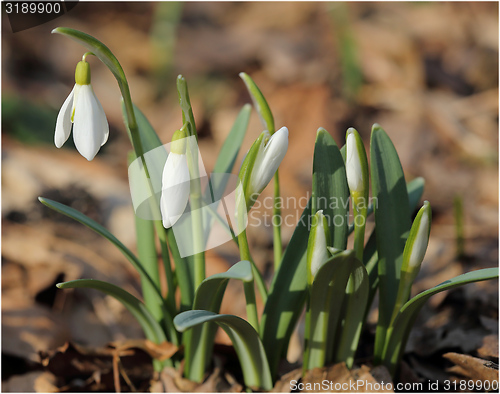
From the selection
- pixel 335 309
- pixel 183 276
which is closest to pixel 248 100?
pixel 183 276

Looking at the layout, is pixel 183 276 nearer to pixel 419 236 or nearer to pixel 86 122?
pixel 86 122

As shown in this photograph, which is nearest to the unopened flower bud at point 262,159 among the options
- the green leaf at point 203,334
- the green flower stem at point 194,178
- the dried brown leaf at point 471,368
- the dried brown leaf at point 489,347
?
the green flower stem at point 194,178

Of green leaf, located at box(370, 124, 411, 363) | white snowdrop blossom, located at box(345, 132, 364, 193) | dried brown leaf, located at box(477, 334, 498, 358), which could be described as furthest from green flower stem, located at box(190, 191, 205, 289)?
dried brown leaf, located at box(477, 334, 498, 358)

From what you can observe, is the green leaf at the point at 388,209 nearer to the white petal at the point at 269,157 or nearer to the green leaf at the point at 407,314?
the green leaf at the point at 407,314

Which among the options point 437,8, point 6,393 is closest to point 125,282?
point 6,393

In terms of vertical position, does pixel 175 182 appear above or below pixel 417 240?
above

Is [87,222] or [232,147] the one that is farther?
[232,147]
